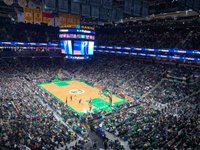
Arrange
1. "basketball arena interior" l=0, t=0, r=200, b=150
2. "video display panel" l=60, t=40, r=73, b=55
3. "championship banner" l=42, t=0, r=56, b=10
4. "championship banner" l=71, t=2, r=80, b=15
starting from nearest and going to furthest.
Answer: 1. "championship banner" l=42, t=0, r=56, b=10
2. "championship banner" l=71, t=2, r=80, b=15
3. "basketball arena interior" l=0, t=0, r=200, b=150
4. "video display panel" l=60, t=40, r=73, b=55

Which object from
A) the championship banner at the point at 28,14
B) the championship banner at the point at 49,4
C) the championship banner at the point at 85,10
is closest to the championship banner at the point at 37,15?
the championship banner at the point at 28,14

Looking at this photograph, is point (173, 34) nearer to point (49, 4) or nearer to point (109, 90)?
point (109, 90)

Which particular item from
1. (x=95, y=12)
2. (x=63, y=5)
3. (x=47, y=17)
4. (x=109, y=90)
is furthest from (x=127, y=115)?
(x=47, y=17)

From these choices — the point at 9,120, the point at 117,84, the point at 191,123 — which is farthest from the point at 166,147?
the point at 117,84

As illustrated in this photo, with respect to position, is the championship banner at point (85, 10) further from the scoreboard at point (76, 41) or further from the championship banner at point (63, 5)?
the scoreboard at point (76, 41)

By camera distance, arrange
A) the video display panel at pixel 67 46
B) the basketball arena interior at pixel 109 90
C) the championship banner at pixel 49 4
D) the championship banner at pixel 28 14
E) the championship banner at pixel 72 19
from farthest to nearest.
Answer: the video display panel at pixel 67 46
the championship banner at pixel 72 19
the championship banner at pixel 28 14
the basketball arena interior at pixel 109 90
the championship banner at pixel 49 4

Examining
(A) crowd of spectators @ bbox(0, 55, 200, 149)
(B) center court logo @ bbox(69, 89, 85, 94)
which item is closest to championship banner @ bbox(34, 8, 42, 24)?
(A) crowd of spectators @ bbox(0, 55, 200, 149)

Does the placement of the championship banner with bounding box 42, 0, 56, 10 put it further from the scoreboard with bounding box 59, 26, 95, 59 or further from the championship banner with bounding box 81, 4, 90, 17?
the scoreboard with bounding box 59, 26, 95, 59
